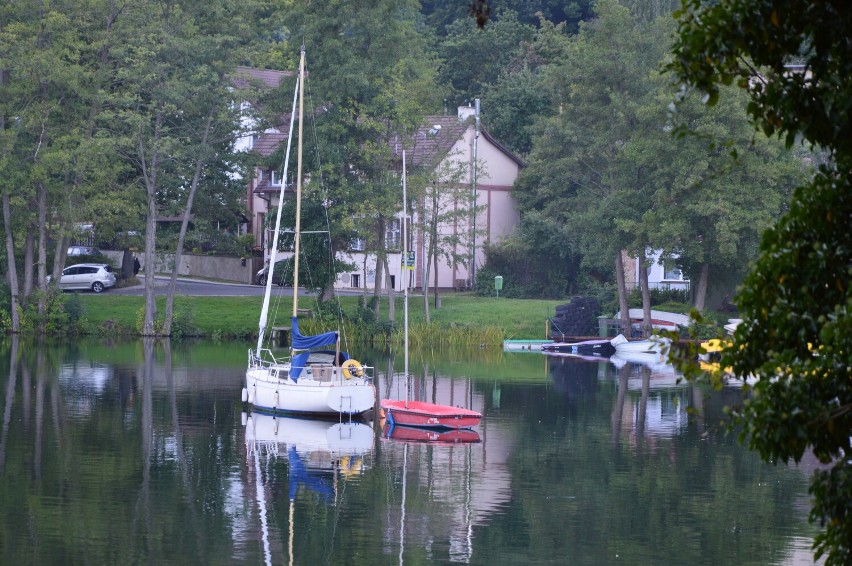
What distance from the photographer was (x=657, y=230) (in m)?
57.1

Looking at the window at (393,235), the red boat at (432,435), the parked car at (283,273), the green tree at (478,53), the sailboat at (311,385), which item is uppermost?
the green tree at (478,53)

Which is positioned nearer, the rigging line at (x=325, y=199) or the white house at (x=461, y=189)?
the rigging line at (x=325, y=199)

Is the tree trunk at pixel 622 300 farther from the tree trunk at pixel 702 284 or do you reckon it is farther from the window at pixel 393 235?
the window at pixel 393 235

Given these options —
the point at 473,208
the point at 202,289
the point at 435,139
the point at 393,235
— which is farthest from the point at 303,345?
the point at 393,235

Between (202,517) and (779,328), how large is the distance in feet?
49.1

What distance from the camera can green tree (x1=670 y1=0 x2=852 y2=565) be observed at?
9.45 meters

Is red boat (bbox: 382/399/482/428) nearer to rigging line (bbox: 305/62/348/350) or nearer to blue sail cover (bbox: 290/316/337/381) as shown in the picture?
blue sail cover (bbox: 290/316/337/381)

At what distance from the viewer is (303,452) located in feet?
102

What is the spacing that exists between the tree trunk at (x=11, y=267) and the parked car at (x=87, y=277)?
6617 millimetres

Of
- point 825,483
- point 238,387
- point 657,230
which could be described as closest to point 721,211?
point 657,230

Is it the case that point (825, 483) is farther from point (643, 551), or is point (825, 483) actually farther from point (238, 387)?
point (238, 387)

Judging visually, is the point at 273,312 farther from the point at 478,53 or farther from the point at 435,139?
the point at 478,53

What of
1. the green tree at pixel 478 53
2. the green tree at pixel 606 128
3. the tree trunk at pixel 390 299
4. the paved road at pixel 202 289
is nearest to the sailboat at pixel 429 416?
the green tree at pixel 606 128

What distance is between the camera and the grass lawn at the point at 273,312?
6082cm
